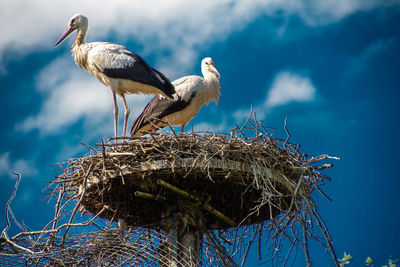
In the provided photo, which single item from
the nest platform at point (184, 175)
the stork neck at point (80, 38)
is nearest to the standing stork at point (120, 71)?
the stork neck at point (80, 38)

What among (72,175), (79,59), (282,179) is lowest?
(282,179)

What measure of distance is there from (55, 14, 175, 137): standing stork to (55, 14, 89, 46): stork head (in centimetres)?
59

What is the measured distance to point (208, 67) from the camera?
31.6ft

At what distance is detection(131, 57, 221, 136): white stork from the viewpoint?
8727 mm

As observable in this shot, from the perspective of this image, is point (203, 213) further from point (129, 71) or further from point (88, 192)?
point (129, 71)

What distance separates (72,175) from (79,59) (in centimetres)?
267

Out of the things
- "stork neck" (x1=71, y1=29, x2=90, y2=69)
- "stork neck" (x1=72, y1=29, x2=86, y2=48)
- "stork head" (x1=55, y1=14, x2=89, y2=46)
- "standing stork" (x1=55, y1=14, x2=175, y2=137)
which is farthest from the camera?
"stork head" (x1=55, y1=14, x2=89, y2=46)

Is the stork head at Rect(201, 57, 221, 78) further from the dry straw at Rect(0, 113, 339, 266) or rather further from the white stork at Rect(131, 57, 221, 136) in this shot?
the dry straw at Rect(0, 113, 339, 266)

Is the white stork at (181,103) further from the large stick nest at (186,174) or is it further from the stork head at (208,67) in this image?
the large stick nest at (186,174)

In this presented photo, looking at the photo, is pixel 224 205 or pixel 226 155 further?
pixel 224 205

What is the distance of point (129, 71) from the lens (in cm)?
767

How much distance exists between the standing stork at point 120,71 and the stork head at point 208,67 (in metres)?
1.78

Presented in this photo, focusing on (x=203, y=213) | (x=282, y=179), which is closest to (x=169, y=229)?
(x=203, y=213)

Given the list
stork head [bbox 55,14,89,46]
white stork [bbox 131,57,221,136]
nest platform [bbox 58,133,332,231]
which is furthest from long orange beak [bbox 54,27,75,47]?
nest platform [bbox 58,133,332,231]
